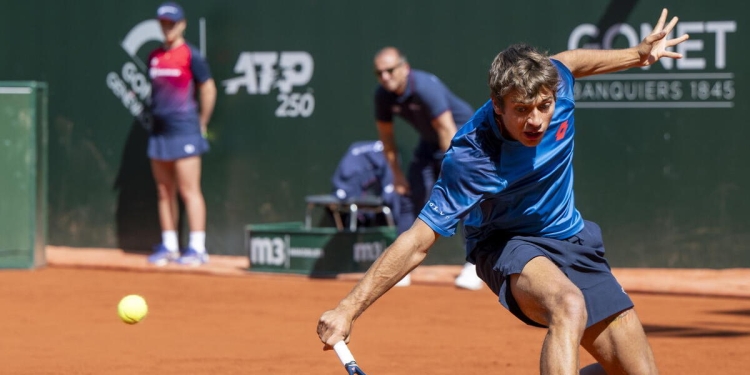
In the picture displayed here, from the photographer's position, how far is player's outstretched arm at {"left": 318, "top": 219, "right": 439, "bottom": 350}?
4094 millimetres

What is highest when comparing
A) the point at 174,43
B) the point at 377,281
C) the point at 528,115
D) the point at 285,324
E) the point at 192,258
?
the point at 174,43

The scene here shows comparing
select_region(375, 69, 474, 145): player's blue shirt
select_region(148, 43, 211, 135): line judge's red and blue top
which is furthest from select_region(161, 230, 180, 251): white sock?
select_region(375, 69, 474, 145): player's blue shirt

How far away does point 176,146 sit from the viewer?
10.6 metres

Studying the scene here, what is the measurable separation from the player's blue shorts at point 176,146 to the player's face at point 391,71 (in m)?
2.48

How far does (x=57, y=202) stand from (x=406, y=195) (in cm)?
420

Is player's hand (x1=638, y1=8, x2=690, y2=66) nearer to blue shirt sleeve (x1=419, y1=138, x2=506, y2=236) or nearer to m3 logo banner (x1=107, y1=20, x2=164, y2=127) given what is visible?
blue shirt sleeve (x1=419, y1=138, x2=506, y2=236)

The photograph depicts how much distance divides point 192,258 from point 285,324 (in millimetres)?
3102

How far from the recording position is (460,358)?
6641 millimetres

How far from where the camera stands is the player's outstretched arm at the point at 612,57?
16.5ft

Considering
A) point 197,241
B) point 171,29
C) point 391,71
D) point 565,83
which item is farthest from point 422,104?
point 565,83

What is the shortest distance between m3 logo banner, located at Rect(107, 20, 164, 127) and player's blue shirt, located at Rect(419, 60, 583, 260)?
7.19 m

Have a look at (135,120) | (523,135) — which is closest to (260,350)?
(523,135)

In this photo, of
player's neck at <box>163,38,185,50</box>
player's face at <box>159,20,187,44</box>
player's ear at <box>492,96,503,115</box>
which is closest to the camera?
player's ear at <box>492,96,503,115</box>

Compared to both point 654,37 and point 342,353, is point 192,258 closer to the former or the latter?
point 654,37
